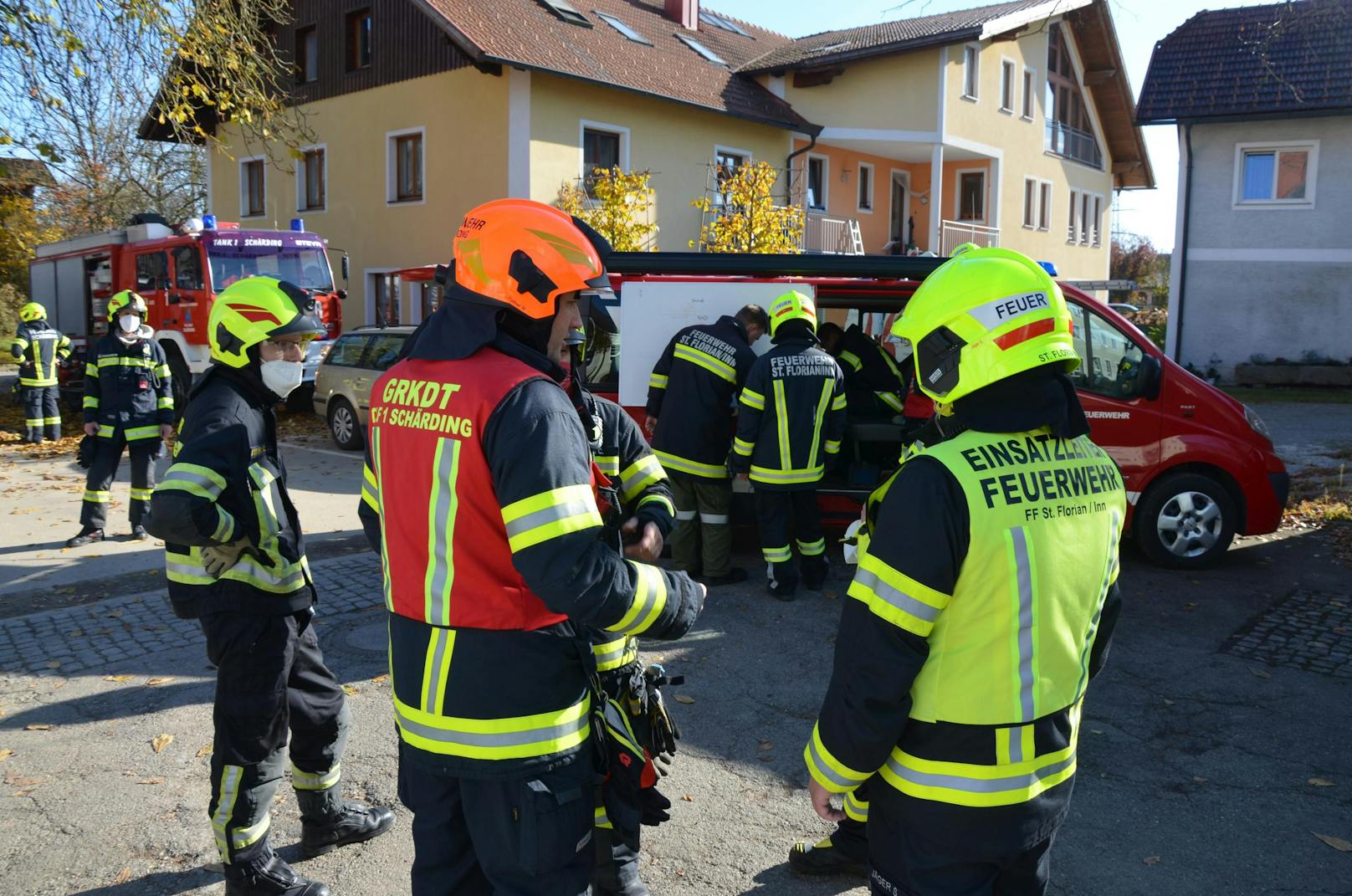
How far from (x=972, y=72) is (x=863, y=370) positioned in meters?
20.6

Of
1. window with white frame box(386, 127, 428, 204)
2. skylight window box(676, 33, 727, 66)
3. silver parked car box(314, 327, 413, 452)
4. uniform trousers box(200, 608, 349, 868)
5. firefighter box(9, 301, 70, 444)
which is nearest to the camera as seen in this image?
uniform trousers box(200, 608, 349, 868)

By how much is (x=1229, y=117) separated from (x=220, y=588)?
1006 inches

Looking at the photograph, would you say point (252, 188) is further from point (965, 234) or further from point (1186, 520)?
point (1186, 520)

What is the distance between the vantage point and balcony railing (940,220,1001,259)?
85.8 ft

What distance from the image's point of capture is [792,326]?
6824 mm

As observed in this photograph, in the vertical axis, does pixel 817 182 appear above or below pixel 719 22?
below

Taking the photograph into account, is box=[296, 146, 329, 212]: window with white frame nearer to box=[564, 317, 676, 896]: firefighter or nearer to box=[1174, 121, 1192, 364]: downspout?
box=[1174, 121, 1192, 364]: downspout

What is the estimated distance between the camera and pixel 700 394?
275 inches

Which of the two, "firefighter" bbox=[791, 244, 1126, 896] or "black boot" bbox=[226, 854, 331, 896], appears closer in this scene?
"firefighter" bbox=[791, 244, 1126, 896]

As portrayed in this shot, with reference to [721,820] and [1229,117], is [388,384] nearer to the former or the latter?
[721,820]

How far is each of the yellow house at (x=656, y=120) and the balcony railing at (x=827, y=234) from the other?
0.20 feet

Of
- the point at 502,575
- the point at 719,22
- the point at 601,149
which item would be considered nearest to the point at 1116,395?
the point at 502,575

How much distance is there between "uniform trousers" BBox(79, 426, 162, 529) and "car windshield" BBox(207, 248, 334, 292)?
7619 millimetres

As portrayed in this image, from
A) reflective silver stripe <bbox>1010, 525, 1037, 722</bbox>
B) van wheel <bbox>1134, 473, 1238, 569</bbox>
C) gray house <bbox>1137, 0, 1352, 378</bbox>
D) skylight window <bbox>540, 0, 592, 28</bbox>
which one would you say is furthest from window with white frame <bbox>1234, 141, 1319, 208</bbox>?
reflective silver stripe <bbox>1010, 525, 1037, 722</bbox>
